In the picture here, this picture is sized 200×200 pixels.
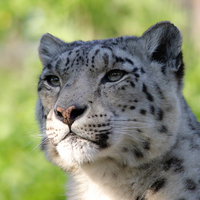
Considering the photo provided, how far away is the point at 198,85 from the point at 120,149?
402 cm

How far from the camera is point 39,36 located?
7.85 meters

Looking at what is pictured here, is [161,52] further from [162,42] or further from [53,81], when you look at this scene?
[53,81]

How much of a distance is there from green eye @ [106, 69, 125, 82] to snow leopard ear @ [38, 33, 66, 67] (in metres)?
0.94

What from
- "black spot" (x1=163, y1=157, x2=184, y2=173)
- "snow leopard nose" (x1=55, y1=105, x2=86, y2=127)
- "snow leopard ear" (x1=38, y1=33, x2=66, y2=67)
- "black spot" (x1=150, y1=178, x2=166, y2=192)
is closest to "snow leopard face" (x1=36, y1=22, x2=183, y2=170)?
"snow leopard nose" (x1=55, y1=105, x2=86, y2=127)

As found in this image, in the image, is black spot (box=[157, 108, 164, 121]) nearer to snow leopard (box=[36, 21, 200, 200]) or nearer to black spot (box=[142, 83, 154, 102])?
snow leopard (box=[36, 21, 200, 200])

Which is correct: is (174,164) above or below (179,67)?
below

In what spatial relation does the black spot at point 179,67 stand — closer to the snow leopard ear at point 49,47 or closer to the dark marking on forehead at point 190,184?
the dark marking on forehead at point 190,184

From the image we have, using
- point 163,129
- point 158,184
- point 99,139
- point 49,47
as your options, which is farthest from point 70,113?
point 49,47

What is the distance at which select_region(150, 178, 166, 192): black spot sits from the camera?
3.54 m

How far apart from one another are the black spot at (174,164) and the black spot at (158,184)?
11 centimetres

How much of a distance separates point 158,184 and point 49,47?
2.11 m

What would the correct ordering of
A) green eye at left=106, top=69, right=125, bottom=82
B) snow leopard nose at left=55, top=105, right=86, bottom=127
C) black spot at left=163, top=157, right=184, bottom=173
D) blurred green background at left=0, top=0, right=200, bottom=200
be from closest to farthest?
snow leopard nose at left=55, top=105, right=86, bottom=127 → black spot at left=163, top=157, right=184, bottom=173 → green eye at left=106, top=69, right=125, bottom=82 → blurred green background at left=0, top=0, right=200, bottom=200

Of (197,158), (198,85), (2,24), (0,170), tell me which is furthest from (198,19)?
(197,158)

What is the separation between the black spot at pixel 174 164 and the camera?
3600 millimetres
